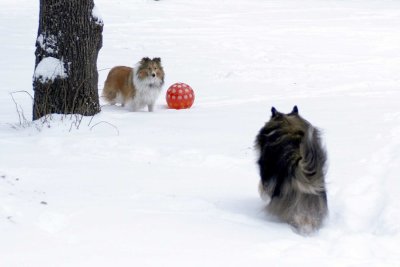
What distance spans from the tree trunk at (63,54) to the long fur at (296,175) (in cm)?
354

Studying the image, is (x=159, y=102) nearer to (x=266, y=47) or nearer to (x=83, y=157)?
(x=83, y=157)

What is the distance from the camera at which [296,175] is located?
4.80 m

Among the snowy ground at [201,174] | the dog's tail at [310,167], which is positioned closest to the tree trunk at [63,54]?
the snowy ground at [201,174]

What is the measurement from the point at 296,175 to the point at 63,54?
4.06 m

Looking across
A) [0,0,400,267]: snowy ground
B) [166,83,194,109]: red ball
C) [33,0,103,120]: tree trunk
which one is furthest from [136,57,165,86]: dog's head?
[33,0,103,120]: tree trunk

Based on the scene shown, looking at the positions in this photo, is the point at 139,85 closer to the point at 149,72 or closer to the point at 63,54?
the point at 149,72

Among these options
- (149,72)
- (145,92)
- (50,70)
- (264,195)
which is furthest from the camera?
(149,72)

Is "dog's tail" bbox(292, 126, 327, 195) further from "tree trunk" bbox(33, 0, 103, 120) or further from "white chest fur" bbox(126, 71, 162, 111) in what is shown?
"white chest fur" bbox(126, 71, 162, 111)

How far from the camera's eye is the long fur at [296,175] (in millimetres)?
4773

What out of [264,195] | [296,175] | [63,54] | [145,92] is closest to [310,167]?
[296,175]

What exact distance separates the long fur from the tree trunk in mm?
3539

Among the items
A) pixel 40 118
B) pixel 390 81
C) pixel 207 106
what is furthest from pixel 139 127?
pixel 390 81

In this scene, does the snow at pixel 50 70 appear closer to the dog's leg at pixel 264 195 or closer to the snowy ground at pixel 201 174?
the snowy ground at pixel 201 174

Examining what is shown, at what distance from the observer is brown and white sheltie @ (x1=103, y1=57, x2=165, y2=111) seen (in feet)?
31.9
